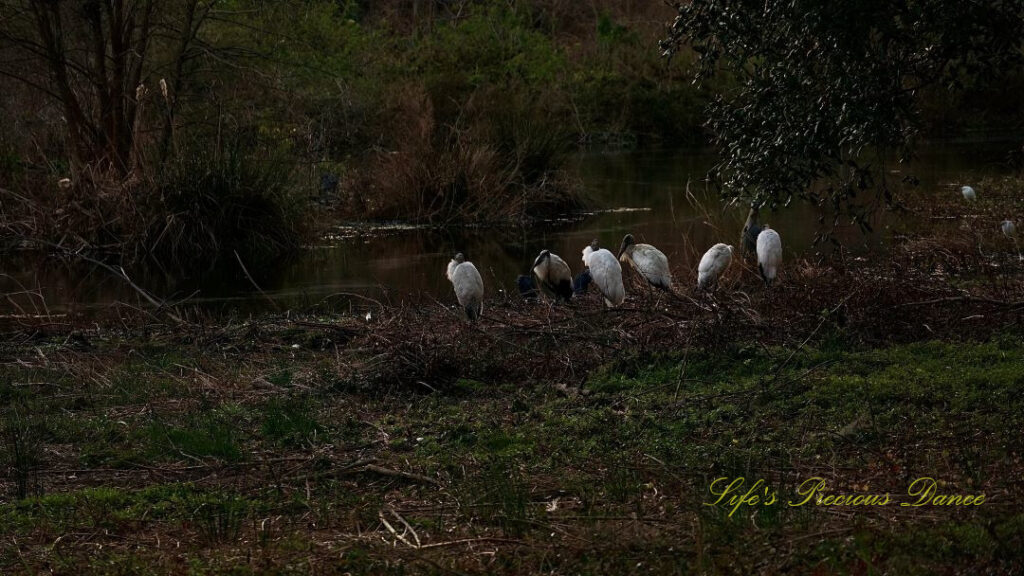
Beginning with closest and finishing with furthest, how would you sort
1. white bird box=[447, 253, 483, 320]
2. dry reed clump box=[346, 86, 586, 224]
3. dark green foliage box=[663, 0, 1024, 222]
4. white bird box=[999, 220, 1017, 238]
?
dark green foliage box=[663, 0, 1024, 222] → white bird box=[447, 253, 483, 320] → white bird box=[999, 220, 1017, 238] → dry reed clump box=[346, 86, 586, 224]

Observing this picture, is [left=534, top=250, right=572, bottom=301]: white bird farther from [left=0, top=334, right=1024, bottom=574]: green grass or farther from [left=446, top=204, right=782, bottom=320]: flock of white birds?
[left=0, top=334, right=1024, bottom=574]: green grass

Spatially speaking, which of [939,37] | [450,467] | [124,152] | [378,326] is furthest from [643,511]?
[124,152]

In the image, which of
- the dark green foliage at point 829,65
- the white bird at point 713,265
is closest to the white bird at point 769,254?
the white bird at point 713,265

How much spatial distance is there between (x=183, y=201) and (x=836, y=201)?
38.8ft

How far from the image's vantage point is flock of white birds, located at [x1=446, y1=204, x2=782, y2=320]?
1123cm

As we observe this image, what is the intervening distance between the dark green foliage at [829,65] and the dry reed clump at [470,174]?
43.5 ft

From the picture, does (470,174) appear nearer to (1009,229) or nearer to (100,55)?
(100,55)

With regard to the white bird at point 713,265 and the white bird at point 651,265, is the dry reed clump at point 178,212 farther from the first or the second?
the white bird at point 713,265

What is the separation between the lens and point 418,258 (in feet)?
61.2

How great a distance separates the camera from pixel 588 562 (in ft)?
14.1

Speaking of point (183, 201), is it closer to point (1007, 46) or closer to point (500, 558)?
point (1007, 46)

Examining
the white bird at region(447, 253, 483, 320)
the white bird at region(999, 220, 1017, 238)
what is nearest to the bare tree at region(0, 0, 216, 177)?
the white bird at region(447, 253, 483, 320)

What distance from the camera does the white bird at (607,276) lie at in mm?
11500

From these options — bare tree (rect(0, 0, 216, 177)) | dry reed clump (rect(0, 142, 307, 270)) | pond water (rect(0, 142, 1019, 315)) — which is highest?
bare tree (rect(0, 0, 216, 177))
